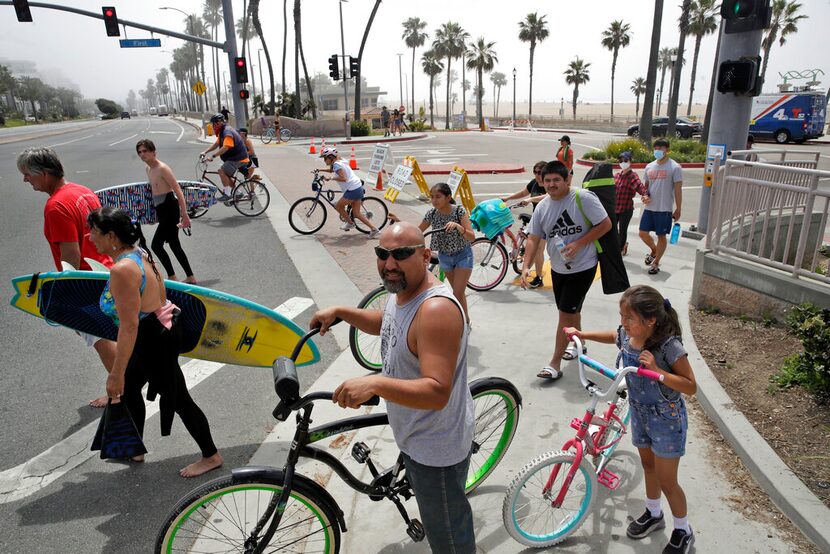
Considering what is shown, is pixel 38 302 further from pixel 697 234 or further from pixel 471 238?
pixel 697 234

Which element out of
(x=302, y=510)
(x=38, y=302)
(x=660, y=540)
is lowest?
(x=660, y=540)

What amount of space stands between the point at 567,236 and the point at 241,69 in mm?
24481

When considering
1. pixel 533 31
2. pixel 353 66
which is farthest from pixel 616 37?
pixel 353 66

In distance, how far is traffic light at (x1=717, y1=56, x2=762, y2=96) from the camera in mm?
8180

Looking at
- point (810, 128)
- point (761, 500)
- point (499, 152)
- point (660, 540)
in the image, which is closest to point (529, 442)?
point (660, 540)

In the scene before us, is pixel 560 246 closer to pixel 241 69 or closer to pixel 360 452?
pixel 360 452

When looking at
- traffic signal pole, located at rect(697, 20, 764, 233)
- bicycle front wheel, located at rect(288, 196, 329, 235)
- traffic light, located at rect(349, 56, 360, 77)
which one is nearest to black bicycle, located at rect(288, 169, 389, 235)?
bicycle front wheel, located at rect(288, 196, 329, 235)

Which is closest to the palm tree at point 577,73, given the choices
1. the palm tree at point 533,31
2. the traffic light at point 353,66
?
the palm tree at point 533,31

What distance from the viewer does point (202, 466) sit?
378 centimetres

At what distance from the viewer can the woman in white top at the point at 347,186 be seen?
9.78m

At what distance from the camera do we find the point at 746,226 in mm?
6066

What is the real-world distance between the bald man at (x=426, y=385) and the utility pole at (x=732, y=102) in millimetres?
7395

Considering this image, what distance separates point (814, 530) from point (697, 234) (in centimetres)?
767

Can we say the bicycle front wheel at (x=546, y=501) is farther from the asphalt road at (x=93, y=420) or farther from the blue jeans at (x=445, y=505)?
the asphalt road at (x=93, y=420)
